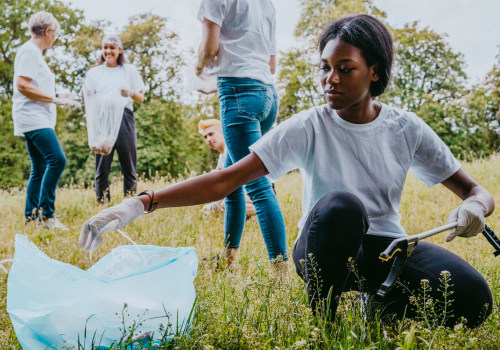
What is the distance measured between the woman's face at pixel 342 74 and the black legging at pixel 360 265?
1.31ft

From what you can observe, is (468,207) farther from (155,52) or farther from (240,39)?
(155,52)

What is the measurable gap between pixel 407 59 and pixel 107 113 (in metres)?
19.9

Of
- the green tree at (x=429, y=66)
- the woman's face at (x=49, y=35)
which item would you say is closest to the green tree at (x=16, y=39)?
the green tree at (x=429, y=66)

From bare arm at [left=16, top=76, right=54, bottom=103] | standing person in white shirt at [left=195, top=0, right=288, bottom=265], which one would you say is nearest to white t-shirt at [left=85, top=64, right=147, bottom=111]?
bare arm at [left=16, top=76, right=54, bottom=103]

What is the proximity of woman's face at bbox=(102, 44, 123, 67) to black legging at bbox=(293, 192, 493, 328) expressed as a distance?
11.9 ft

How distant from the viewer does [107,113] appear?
15.3ft

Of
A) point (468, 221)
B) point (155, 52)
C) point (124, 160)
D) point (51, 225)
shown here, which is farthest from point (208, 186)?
point (155, 52)

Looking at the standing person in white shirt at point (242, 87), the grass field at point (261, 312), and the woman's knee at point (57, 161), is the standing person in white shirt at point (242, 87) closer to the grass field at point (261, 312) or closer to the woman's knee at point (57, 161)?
the grass field at point (261, 312)

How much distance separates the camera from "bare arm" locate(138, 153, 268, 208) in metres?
1.59

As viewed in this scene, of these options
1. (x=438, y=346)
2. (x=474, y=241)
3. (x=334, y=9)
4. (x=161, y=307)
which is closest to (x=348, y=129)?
(x=438, y=346)

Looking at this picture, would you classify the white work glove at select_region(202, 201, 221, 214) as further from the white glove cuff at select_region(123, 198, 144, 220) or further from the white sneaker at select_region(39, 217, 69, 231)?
the white glove cuff at select_region(123, 198, 144, 220)

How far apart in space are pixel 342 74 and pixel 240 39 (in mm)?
962

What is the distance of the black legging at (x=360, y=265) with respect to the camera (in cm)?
165

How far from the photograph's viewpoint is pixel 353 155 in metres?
1.88
